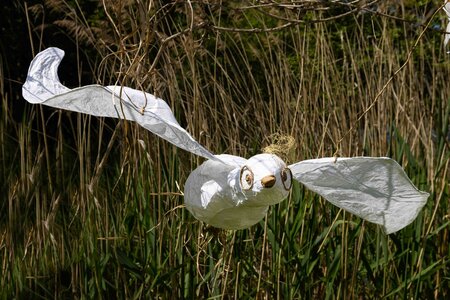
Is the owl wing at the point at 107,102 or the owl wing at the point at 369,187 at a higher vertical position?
the owl wing at the point at 107,102

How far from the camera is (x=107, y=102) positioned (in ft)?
2.44

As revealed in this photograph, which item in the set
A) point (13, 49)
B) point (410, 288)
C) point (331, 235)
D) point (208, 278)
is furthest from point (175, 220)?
point (13, 49)

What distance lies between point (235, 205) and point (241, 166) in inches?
1.4

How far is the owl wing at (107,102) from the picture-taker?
687 millimetres

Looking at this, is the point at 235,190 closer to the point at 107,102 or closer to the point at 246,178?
the point at 246,178

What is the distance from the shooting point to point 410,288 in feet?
5.39

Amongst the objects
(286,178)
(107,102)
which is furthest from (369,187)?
(107,102)

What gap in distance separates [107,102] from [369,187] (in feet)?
0.82

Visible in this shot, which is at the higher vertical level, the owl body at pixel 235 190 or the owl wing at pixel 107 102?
the owl wing at pixel 107 102

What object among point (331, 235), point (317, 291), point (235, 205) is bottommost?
point (317, 291)

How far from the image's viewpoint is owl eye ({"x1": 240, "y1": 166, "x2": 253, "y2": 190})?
2.29 ft

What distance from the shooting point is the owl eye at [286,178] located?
2.31 feet

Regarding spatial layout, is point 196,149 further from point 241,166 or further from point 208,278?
point 208,278

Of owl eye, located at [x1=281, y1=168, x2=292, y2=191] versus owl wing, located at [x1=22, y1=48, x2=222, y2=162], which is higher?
owl wing, located at [x1=22, y1=48, x2=222, y2=162]
